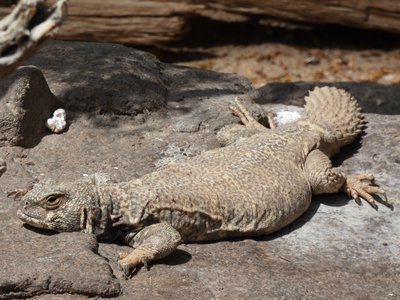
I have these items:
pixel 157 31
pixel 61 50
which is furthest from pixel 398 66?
pixel 61 50

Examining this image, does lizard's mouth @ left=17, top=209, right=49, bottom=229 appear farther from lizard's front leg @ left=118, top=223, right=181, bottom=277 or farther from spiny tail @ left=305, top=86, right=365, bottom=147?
spiny tail @ left=305, top=86, right=365, bottom=147

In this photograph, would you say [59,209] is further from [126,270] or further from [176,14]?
[176,14]

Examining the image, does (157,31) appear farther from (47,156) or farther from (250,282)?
(250,282)

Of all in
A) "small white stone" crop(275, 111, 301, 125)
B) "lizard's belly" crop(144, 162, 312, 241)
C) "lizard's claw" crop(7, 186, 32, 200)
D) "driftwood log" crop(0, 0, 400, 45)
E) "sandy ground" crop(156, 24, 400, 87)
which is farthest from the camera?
"sandy ground" crop(156, 24, 400, 87)

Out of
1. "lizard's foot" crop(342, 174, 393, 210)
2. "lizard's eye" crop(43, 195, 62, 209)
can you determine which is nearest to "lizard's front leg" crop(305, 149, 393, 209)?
"lizard's foot" crop(342, 174, 393, 210)

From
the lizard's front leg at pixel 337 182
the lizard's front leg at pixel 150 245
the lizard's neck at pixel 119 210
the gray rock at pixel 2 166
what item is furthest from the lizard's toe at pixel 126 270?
the lizard's front leg at pixel 337 182

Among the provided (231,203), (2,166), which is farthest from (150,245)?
(2,166)

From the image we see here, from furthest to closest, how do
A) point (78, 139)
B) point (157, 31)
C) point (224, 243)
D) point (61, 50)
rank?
point (157, 31), point (61, 50), point (78, 139), point (224, 243)
